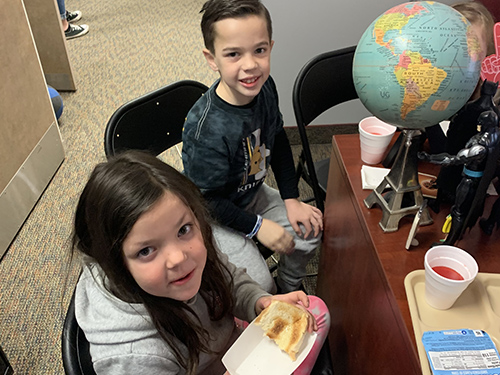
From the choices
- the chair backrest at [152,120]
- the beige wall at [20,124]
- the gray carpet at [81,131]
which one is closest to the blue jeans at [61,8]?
the gray carpet at [81,131]

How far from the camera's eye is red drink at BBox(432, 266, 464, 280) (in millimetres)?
745

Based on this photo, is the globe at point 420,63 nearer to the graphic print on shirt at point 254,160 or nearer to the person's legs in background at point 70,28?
the graphic print on shirt at point 254,160

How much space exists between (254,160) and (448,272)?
674mm

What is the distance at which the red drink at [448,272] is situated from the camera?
745 millimetres

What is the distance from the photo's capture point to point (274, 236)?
1248 millimetres

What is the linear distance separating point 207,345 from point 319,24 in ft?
5.66

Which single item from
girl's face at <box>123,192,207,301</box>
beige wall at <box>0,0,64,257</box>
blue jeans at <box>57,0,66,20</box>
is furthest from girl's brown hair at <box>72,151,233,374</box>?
blue jeans at <box>57,0,66,20</box>

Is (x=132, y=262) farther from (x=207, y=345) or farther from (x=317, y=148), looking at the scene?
(x=317, y=148)

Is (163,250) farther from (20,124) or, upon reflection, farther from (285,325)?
(20,124)

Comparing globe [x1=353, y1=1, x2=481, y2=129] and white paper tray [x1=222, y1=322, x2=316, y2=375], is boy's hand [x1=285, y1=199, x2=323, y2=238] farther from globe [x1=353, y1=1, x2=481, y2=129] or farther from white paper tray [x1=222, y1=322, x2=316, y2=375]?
globe [x1=353, y1=1, x2=481, y2=129]

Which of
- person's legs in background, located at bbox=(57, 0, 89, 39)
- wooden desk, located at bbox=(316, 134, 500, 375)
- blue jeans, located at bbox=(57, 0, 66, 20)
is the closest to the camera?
wooden desk, located at bbox=(316, 134, 500, 375)

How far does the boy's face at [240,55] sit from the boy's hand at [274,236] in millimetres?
381

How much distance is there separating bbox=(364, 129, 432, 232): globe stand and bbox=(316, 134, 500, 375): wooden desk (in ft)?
0.10

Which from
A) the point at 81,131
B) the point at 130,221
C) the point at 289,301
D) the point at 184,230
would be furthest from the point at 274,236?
the point at 81,131
